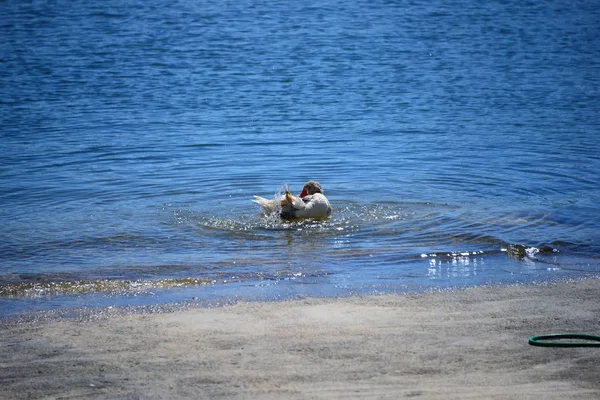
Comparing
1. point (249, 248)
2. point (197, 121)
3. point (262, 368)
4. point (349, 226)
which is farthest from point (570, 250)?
point (197, 121)

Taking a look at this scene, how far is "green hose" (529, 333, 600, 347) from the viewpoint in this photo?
23.2ft

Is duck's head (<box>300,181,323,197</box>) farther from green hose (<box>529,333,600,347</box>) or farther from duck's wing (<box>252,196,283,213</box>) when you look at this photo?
green hose (<box>529,333,600,347</box>)

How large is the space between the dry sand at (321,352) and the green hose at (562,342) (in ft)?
0.17

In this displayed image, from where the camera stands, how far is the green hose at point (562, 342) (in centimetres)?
708

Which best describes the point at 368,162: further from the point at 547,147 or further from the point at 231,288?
the point at 231,288

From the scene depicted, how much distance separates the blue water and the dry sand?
823 millimetres

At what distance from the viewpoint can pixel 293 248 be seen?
10.6 metres

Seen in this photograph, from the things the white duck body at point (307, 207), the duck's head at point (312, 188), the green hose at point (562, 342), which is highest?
the duck's head at point (312, 188)

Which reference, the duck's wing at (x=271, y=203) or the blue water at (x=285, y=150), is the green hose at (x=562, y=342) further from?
the duck's wing at (x=271, y=203)

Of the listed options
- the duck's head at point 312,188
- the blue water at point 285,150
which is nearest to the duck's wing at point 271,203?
the blue water at point 285,150

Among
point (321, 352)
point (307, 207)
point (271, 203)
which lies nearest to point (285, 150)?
point (271, 203)

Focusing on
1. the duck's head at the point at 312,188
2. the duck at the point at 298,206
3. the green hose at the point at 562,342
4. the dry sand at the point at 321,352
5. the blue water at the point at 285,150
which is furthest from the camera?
the duck's head at the point at 312,188

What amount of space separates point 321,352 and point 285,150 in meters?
10.6

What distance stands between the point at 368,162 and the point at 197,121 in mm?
5879
